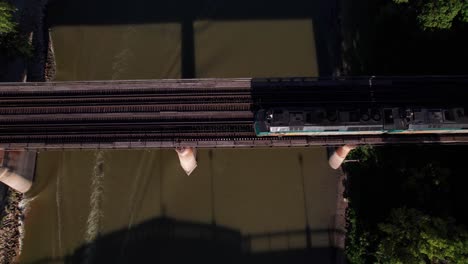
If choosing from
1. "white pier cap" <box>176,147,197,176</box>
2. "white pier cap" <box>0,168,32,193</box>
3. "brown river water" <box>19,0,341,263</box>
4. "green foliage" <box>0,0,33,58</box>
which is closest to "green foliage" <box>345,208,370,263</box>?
"brown river water" <box>19,0,341,263</box>

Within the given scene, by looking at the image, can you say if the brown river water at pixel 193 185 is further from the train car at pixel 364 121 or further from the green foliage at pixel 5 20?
the train car at pixel 364 121

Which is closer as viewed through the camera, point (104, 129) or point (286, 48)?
point (104, 129)

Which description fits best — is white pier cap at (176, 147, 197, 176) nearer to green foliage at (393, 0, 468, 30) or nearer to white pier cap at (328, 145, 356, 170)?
white pier cap at (328, 145, 356, 170)

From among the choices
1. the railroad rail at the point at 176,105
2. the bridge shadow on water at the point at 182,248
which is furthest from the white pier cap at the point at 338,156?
the bridge shadow on water at the point at 182,248

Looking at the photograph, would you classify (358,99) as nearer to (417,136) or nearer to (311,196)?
(417,136)

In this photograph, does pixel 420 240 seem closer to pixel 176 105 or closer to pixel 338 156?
pixel 338 156

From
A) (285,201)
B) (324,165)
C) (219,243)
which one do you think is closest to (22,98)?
(219,243)

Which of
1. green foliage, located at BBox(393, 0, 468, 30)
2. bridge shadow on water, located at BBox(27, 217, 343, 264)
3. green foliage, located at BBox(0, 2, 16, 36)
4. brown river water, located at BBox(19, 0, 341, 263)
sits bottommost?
bridge shadow on water, located at BBox(27, 217, 343, 264)
